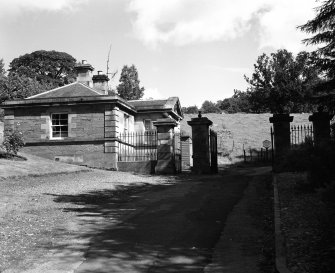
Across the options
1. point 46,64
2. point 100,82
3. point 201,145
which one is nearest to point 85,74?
point 100,82

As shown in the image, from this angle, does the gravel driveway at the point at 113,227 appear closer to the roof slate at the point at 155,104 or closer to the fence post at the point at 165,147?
the fence post at the point at 165,147

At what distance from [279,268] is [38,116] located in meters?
21.0

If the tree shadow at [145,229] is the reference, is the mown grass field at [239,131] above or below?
above

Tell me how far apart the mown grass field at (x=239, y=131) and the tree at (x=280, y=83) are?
503 centimetres

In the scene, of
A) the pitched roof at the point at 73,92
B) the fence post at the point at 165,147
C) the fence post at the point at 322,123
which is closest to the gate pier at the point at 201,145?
the fence post at the point at 165,147

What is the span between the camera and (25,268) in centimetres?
556

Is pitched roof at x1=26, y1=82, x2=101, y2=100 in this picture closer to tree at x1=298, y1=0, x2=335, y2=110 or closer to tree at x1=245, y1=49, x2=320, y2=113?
tree at x1=298, y1=0, x2=335, y2=110

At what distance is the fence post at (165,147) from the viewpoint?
2031 cm

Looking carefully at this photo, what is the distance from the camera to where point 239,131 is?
4006 cm

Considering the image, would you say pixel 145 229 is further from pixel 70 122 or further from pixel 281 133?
pixel 70 122

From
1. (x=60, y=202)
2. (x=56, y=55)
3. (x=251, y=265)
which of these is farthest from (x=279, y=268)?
(x=56, y=55)

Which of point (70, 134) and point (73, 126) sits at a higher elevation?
point (73, 126)

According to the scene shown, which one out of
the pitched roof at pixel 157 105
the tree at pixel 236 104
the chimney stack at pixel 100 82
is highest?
the tree at pixel 236 104

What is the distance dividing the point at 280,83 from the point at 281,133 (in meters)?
33.7
